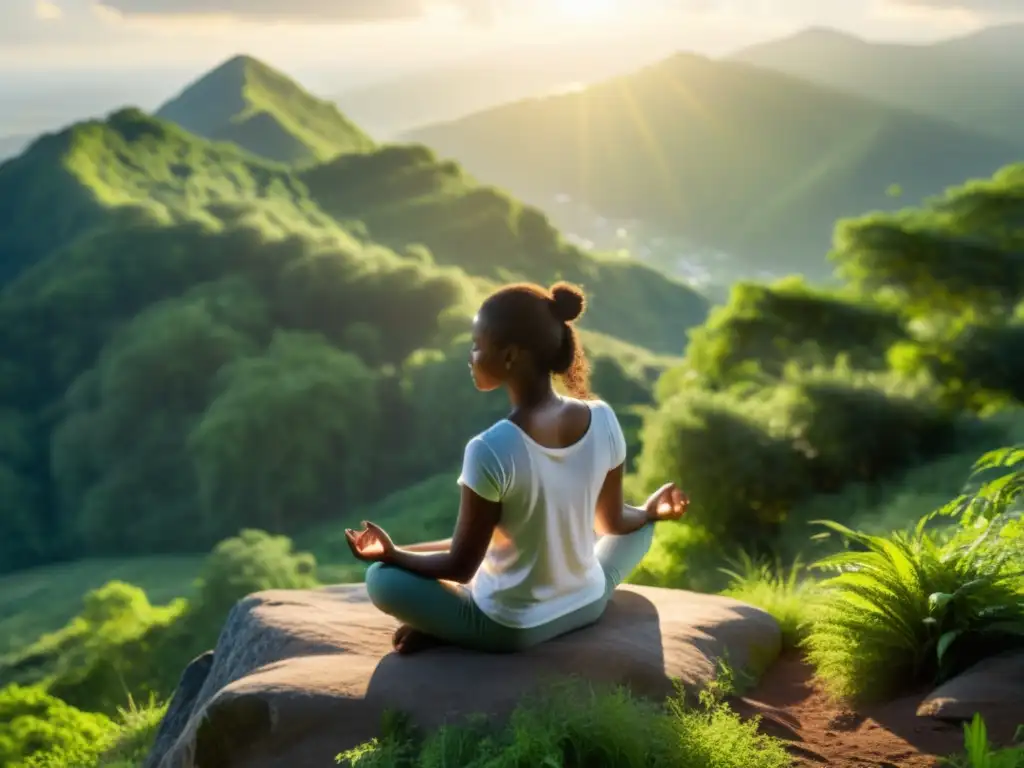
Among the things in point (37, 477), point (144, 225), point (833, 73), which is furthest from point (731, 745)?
point (833, 73)

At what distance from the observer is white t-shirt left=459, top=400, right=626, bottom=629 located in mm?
3201

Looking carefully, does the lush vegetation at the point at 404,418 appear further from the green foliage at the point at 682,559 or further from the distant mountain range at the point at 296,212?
the distant mountain range at the point at 296,212

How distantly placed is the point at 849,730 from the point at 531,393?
170cm

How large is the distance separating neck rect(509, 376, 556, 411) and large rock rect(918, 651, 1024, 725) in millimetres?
1740

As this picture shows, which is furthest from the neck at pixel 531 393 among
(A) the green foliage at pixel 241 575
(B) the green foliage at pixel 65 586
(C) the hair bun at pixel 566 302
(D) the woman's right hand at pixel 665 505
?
(B) the green foliage at pixel 65 586

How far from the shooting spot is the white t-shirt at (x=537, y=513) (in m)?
3.20

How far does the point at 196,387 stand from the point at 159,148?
4458 centimetres

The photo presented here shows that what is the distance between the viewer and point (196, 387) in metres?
52.2

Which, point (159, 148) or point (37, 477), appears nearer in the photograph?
point (37, 477)

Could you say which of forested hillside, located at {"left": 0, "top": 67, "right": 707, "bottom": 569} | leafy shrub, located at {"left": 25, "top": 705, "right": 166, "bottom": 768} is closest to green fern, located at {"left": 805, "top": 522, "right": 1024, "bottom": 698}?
leafy shrub, located at {"left": 25, "top": 705, "right": 166, "bottom": 768}

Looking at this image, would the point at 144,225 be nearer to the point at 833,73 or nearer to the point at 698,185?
the point at 698,185

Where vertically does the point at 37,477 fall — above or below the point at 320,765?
below

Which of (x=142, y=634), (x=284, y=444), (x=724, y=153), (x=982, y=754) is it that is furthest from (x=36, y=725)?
(x=724, y=153)

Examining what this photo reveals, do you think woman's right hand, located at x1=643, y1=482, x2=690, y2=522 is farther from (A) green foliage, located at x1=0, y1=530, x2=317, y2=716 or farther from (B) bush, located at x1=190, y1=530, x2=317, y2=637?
(B) bush, located at x1=190, y1=530, x2=317, y2=637
